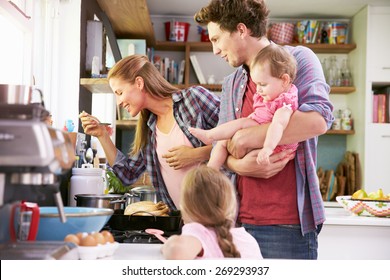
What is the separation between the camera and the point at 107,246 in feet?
2.62

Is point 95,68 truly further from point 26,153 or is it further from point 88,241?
point 26,153

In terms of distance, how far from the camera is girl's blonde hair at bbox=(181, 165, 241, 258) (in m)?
0.78

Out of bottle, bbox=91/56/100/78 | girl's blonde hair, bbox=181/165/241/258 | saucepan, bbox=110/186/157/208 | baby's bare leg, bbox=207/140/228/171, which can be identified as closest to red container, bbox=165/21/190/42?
bottle, bbox=91/56/100/78

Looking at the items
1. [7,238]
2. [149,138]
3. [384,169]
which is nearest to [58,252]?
[7,238]

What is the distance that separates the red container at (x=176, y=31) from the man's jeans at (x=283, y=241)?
1755mm

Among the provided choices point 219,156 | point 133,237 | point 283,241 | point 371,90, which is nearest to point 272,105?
point 219,156

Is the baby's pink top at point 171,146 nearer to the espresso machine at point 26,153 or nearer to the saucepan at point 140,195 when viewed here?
the saucepan at point 140,195

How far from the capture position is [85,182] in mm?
1206

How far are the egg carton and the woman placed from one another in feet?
0.97

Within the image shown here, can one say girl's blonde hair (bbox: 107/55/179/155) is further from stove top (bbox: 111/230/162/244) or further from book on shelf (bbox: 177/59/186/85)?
book on shelf (bbox: 177/59/186/85)

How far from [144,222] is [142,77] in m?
0.27
